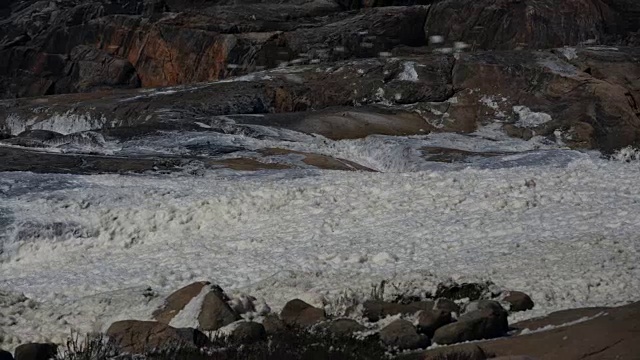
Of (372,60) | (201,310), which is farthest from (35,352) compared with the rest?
(372,60)

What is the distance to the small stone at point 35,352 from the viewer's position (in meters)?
10.2

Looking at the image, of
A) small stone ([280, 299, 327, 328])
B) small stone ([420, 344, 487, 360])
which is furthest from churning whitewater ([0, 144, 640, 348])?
small stone ([420, 344, 487, 360])

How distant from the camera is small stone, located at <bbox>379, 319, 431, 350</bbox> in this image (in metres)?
9.90

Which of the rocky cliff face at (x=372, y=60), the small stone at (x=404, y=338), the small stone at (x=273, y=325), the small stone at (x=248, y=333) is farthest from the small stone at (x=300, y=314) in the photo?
the rocky cliff face at (x=372, y=60)

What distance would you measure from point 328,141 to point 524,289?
13615 mm

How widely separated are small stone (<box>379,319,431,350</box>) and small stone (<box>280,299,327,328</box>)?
113cm

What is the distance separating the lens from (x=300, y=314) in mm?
11469

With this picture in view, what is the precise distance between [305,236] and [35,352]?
6.05 metres

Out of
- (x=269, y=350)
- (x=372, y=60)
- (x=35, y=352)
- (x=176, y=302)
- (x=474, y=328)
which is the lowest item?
(x=372, y=60)

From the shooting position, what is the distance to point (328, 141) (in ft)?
83.3

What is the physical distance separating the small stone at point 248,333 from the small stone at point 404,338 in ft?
4.18

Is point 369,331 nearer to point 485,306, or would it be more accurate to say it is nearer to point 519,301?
point 485,306

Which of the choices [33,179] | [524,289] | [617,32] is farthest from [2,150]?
[617,32]

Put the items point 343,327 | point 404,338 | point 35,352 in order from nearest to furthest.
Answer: point 404,338
point 35,352
point 343,327
